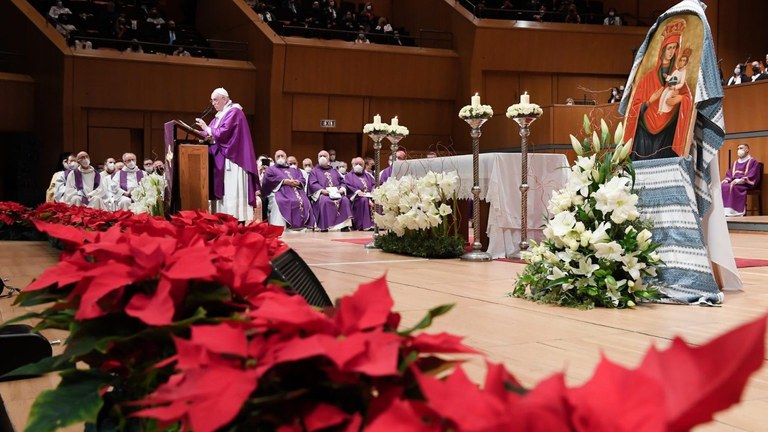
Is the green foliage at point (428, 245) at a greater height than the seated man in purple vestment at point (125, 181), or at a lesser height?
lesser

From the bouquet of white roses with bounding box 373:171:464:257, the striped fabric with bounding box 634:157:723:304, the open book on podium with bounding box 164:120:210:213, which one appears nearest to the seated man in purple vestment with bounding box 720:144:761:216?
the bouquet of white roses with bounding box 373:171:464:257

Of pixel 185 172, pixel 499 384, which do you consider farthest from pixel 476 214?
pixel 499 384

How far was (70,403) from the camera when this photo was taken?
98 centimetres

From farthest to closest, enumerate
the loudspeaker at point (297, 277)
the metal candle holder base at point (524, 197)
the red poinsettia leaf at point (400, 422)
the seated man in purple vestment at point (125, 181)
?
1. the seated man in purple vestment at point (125, 181)
2. the metal candle holder base at point (524, 197)
3. the loudspeaker at point (297, 277)
4. the red poinsettia leaf at point (400, 422)

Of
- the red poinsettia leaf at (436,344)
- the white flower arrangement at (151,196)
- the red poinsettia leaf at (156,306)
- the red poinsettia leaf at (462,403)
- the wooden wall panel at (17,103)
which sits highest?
the wooden wall panel at (17,103)

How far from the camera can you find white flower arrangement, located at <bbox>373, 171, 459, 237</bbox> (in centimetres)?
772

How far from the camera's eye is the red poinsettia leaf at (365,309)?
2.83 ft

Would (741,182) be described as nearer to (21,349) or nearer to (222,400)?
(21,349)

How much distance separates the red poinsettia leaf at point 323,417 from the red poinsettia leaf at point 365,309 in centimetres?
11

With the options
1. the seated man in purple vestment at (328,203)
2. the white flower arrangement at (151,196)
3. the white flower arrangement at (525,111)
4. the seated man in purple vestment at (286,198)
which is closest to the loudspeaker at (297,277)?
the white flower arrangement at (525,111)

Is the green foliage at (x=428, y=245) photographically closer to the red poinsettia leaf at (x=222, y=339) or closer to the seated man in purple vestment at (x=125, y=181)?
the red poinsettia leaf at (x=222, y=339)

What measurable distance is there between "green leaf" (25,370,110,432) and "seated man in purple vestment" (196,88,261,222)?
Result: 7.26 meters

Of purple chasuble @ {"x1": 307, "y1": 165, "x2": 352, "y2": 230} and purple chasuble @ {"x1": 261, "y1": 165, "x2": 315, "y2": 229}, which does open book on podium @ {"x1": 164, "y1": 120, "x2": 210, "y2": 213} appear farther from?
purple chasuble @ {"x1": 307, "y1": 165, "x2": 352, "y2": 230}

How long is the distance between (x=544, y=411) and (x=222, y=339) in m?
0.37
